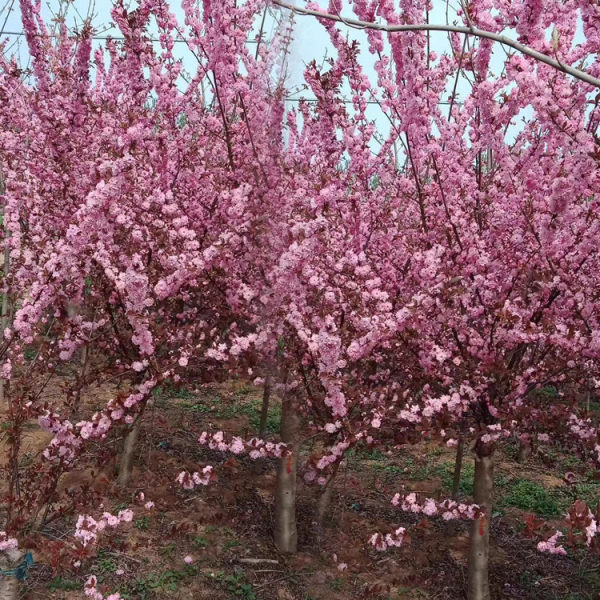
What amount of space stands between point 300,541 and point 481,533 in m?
1.93

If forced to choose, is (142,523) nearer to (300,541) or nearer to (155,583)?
(155,583)

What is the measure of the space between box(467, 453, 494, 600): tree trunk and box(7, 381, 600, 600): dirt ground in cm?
46

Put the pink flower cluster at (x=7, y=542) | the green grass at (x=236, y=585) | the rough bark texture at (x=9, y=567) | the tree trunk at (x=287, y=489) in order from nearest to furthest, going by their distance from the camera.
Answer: the pink flower cluster at (x=7, y=542), the rough bark texture at (x=9, y=567), the green grass at (x=236, y=585), the tree trunk at (x=287, y=489)

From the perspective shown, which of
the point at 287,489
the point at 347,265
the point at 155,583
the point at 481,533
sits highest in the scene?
the point at 347,265

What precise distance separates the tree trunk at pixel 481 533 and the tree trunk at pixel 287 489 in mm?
1648

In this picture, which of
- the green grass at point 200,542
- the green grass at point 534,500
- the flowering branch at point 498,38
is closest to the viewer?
the flowering branch at point 498,38

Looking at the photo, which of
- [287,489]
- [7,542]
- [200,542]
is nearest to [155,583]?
[200,542]

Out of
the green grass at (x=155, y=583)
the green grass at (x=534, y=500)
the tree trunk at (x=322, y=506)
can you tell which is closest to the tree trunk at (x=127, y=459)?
the green grass at (x=155, y=583)

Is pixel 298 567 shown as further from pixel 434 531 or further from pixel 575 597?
pixel 575 597

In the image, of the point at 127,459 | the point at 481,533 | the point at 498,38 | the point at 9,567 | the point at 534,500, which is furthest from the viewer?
the point at 534,500

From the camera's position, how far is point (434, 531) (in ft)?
21.6

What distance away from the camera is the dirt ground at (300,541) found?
5246mm

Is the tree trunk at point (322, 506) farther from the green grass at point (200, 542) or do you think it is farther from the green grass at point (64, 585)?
the green grass at point (64, 585)

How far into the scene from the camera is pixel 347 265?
500cm
